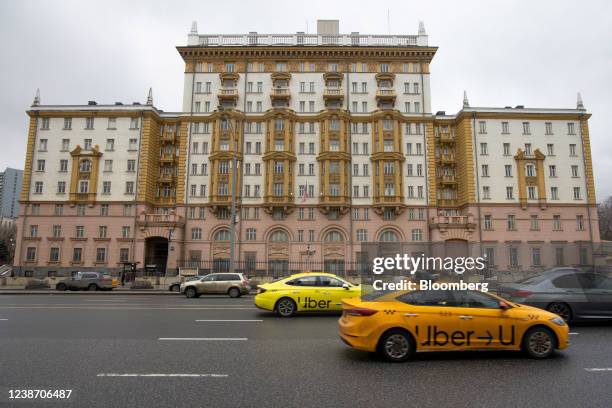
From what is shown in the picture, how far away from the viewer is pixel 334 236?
45.2m

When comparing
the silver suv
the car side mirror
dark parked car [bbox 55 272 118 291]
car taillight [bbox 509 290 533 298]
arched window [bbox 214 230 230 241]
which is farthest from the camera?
arched window [bbox 214 230 230 241]

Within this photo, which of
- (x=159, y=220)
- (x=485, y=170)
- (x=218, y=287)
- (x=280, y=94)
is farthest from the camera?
(x=280, y=94)

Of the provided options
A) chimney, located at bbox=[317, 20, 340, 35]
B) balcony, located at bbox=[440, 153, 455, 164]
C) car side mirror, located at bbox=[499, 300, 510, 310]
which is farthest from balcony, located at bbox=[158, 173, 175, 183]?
car side mirror, located at bbox=[499, 300, 510, 310]

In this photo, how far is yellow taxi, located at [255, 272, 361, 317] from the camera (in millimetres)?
13492

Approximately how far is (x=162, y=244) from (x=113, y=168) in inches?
441

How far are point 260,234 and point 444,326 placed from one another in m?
38.3

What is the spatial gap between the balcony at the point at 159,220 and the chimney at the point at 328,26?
3104 centimetres

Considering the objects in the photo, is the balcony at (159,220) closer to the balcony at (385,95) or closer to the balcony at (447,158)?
the balcony at (385,95)

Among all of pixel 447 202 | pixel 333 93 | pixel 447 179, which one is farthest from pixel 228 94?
pixel 447 202

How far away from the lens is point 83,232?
147 feet

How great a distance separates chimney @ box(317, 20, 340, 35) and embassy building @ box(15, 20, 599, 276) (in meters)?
1.94

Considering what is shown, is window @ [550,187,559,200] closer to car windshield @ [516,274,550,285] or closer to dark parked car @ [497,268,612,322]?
dark parked car @ [497,268,612,322]

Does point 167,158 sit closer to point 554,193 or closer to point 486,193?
point 486,193

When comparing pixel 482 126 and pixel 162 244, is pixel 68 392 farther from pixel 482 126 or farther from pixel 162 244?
pixel 482 126
